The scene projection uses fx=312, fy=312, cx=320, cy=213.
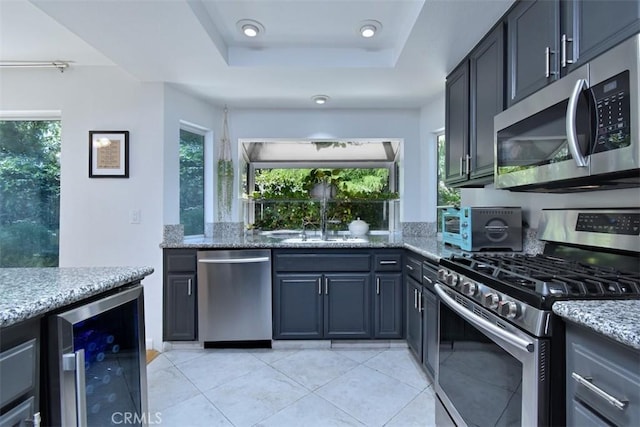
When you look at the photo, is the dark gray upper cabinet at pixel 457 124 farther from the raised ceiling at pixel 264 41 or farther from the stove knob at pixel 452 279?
the stove knob at pixel 452 279

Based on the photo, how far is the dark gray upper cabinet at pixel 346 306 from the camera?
8.86ft

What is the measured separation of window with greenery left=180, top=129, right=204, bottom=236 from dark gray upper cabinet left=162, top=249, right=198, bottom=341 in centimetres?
41

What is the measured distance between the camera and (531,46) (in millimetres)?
1503

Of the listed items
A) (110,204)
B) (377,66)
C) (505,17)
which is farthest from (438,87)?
(110,204)

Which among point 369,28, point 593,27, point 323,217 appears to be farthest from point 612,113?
point 323,217

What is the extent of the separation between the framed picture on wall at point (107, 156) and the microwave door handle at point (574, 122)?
2978 millimetres

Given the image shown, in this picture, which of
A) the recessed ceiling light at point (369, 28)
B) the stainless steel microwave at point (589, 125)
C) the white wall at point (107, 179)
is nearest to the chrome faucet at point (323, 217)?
the white wall at point (107, 179)

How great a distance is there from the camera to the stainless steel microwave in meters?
0.93

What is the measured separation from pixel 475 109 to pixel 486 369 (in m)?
1.59

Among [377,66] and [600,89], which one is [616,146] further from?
[377,66]

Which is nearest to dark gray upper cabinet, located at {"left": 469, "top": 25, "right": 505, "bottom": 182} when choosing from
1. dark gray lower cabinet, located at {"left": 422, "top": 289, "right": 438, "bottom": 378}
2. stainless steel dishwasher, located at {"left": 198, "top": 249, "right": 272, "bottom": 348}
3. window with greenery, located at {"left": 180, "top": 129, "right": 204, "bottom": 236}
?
dark gray lower cabinet, located at {"left": 422, "top": 289, "right": 438, "bottom": 378}

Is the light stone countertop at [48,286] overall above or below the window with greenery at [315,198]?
below

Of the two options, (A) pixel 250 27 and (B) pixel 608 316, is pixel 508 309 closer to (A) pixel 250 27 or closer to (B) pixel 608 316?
(B) pixel 608 316

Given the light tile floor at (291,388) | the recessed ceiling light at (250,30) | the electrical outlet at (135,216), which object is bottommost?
the light tile floor at (291,388)
